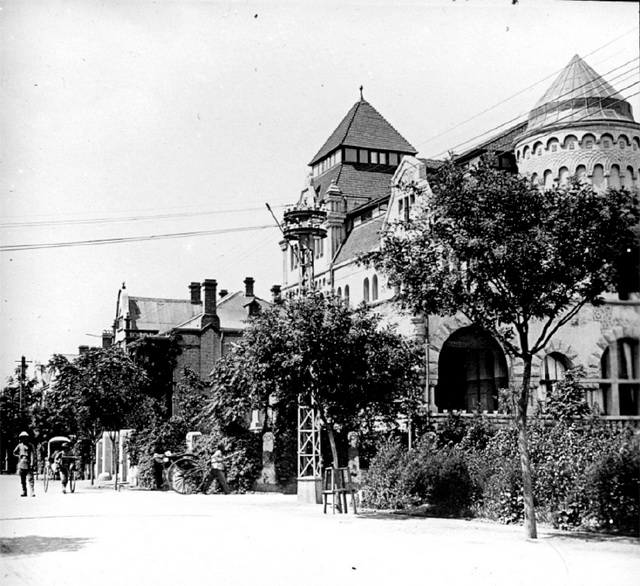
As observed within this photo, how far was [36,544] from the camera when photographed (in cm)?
1558

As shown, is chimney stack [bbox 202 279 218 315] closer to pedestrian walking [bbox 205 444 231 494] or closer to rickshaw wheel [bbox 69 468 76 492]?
rickshaw wheel [bbox 69 468 76 492]

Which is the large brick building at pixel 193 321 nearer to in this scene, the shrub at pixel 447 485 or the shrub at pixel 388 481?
the shrub at pixel 388 481

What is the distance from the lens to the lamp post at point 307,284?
2712 cm

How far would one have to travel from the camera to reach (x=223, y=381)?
3778cm

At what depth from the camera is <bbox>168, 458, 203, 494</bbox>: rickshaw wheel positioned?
34.9 metres

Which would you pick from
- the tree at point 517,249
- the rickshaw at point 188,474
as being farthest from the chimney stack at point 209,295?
the tree at point 517,249

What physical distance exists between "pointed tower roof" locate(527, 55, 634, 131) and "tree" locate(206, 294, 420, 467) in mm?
20432

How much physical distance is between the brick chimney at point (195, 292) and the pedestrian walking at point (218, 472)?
3687 cm

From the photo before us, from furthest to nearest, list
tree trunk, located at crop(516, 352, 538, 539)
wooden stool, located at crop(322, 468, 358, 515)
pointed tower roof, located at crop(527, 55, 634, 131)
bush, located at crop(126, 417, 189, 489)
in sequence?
bush, located at crop(126, 417, 189, 489) < pointed tower roof, located at crop(527, 55, 634, 131) < wooden stool, located at crop(322, 468, 358, 515) < tree trunk, located at crop(516, 352, 538, 539)

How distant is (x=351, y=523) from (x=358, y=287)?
25.9m

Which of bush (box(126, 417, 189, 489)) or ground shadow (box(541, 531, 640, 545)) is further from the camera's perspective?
bush (box(126, 417, 189, 489))

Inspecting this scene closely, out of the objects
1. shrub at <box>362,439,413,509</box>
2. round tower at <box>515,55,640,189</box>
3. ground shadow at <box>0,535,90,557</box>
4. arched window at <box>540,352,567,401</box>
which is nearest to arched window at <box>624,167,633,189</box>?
round tower at <box>515,55,640,189</box>

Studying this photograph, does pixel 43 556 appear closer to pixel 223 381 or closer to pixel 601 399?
pixel 223 381

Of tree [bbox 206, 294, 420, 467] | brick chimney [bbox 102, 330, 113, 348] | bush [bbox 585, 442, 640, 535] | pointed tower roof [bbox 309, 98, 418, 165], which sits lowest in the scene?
bush [bbox 585, 442, 640, 535]
